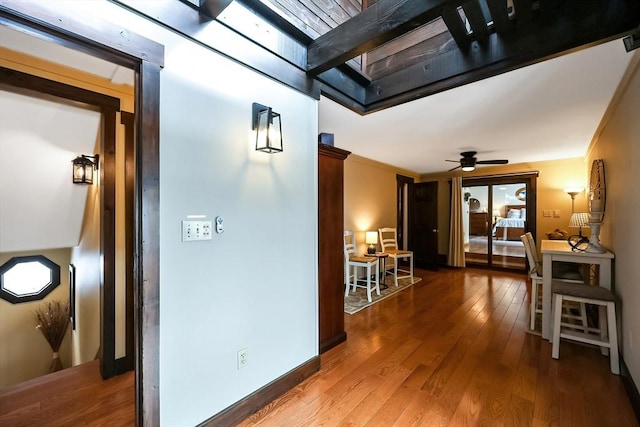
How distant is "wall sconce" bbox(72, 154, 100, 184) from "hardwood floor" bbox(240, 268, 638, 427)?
252 centimetres

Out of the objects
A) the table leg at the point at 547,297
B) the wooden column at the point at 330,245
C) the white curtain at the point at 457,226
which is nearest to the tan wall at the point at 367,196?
the white curtain at the point at 457,226

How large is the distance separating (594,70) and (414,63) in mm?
1339

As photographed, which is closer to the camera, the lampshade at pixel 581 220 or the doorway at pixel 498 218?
the lampshade at pixel 581 220

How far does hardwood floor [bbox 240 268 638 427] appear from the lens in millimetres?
1640

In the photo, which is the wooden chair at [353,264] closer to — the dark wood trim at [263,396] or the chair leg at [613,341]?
the dark wood trim at [263,396]

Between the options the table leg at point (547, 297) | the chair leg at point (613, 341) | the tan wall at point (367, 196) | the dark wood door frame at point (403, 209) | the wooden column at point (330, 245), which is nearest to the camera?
the chair leg at point (613, 341)

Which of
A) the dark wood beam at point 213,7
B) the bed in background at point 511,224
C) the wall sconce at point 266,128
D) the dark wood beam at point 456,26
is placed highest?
the dark wood beam at point 456,26

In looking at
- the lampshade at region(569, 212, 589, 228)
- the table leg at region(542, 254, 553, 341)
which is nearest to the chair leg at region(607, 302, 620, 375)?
the table leg at region(542, 254, 553, 341)

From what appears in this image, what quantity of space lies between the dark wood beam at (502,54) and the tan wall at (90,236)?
88.6 inches

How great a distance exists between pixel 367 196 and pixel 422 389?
360 cm

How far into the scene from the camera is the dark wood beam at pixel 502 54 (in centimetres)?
150

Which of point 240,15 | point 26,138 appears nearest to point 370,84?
point 240,15

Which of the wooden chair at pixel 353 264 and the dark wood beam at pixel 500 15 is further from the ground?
the dark wood beam at pixel 500 15

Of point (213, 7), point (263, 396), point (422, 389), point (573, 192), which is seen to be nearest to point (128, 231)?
point (263, 396)
